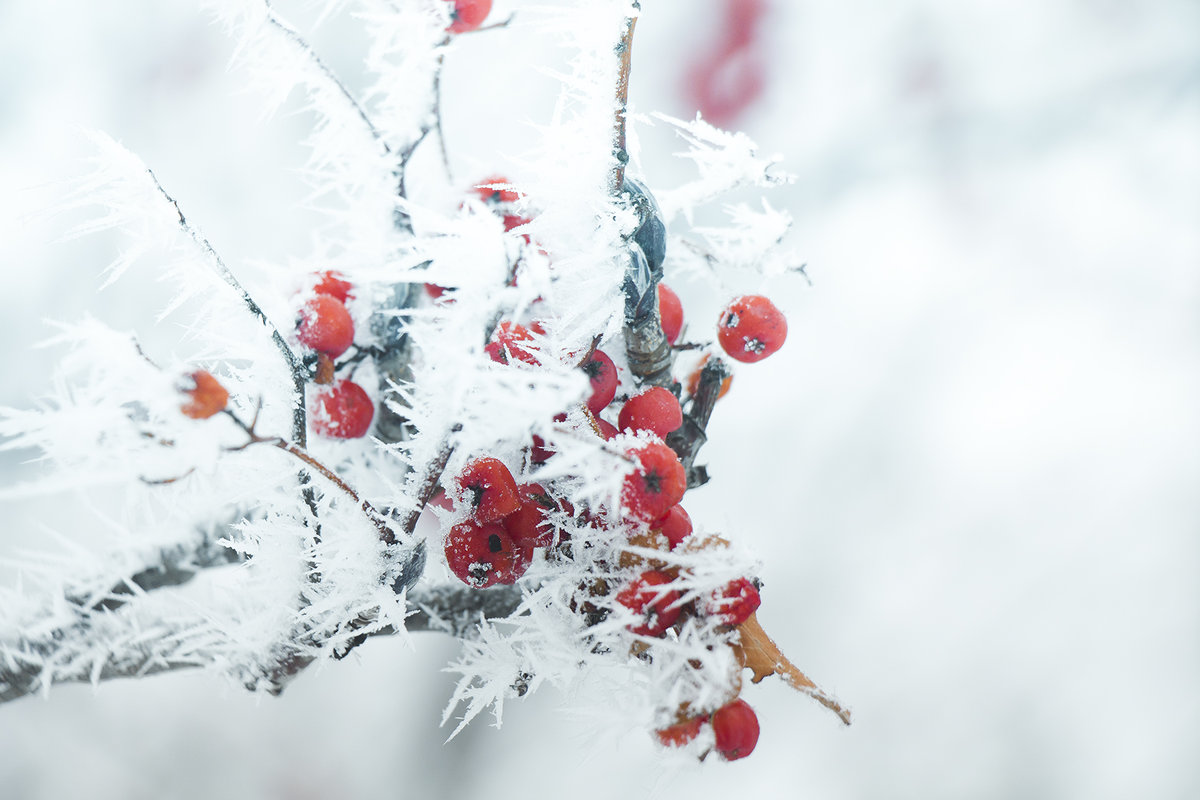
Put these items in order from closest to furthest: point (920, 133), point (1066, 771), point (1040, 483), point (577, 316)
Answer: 1. point (577, 316)
2. point (1066, 771)
3. point (1040, 483)
4. point (920, 133)

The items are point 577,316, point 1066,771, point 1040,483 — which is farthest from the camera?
point 1040,483

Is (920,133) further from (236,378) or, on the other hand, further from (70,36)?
(70,36)

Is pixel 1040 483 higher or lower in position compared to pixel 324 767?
higher

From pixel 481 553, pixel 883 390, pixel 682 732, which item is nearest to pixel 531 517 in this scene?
pixel 481 553

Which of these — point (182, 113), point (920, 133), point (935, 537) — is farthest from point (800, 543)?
point (182, 113)

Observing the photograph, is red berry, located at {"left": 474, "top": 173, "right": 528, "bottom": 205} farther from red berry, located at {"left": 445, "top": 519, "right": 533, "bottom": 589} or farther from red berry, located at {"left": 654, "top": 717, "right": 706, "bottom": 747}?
red berry, located at {"left": 654, "top": 717, "right": 706, "bottom": 747}

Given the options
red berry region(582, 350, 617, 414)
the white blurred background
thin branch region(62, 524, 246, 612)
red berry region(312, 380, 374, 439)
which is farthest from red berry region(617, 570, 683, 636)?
the white blurred background

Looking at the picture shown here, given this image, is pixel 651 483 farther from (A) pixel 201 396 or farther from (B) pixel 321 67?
(B) pixel 321 67
